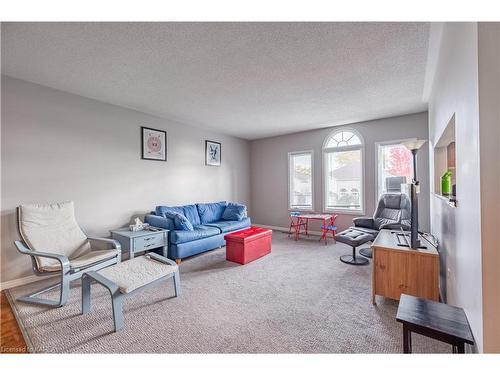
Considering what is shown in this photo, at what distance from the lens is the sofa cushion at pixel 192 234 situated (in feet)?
10.9

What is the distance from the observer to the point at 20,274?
2650 millimetres

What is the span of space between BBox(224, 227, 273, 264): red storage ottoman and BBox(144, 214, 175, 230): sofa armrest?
910 mm

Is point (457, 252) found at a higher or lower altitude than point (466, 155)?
lower

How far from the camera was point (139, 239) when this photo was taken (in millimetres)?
3090

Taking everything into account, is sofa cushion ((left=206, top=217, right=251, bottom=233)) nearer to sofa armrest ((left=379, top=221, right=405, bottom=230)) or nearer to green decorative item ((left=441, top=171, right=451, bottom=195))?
sofa armrest ((left=379, top=221, right=405, bottom=230))

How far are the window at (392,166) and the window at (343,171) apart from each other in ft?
1.18

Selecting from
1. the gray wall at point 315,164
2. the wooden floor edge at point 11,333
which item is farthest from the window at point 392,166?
the wooden floor edge at point 11,333

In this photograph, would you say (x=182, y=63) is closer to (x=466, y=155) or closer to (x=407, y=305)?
(x=466, y=155)

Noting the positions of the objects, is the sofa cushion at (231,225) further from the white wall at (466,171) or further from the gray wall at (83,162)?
the white wall at (466,171)

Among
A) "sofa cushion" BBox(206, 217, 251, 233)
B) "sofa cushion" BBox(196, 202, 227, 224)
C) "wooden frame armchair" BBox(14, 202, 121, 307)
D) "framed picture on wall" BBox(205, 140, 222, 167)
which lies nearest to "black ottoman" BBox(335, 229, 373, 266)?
"sofa cushion" BBox(206, 217, 251, 233)

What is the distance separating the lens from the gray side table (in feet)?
9.92

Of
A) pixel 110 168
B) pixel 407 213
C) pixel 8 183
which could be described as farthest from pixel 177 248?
pixel 407 213
